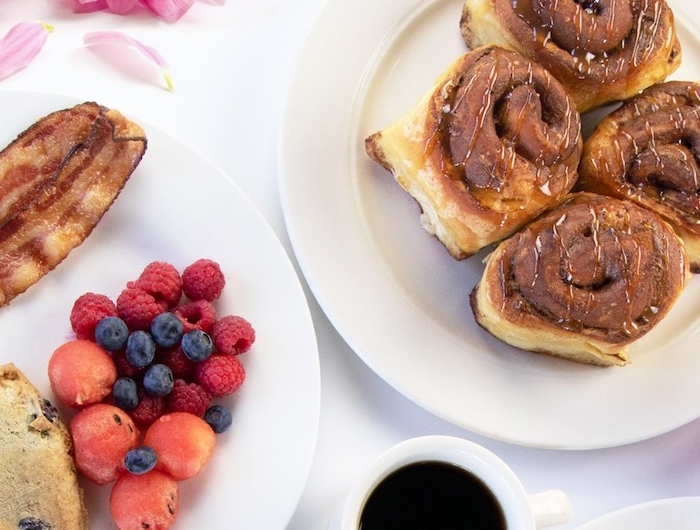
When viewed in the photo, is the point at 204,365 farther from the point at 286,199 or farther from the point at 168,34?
the point at 168,34

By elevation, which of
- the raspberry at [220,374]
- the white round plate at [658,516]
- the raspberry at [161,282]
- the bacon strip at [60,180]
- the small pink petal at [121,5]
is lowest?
the white round plate at [658,516]

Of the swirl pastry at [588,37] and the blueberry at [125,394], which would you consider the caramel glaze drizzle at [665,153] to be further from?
the blueberry at [125,394]

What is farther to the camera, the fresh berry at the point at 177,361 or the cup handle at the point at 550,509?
the fresh berry at the point at 177,361

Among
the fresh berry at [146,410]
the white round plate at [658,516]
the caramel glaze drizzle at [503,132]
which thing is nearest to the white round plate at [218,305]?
the fresh berry at [146,410]

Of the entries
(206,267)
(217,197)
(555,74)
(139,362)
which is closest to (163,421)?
(139,362)

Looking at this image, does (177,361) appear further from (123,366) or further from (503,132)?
(503,132)

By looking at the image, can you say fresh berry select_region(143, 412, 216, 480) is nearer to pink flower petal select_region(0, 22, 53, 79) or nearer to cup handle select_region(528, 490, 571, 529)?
cup handle select_region(528, 490, 571, 529)

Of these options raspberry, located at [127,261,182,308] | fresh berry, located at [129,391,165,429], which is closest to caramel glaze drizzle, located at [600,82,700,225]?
raspberry, located at [127,261,182,308]
